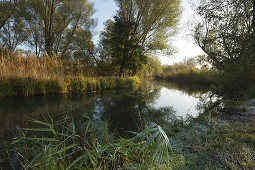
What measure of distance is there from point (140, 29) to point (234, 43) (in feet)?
35.9

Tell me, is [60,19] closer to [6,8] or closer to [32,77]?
[6,8]

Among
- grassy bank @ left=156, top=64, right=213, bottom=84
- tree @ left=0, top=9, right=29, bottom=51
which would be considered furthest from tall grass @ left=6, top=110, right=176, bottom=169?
tree @ left=0, top=9, right=29, bottom=51

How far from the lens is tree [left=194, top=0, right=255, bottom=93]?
454 cm

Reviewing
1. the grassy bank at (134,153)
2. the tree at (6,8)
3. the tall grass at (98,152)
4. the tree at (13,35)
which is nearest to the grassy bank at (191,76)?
the grassy bank at (134,153)

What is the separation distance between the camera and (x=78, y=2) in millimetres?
13258

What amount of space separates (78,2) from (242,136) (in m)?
16.3

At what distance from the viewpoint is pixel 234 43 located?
475 centimetres

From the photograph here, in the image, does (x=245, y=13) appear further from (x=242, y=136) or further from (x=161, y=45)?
(x=161, y=45)

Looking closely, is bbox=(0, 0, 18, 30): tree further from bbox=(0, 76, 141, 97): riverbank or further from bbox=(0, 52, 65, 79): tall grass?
bbox=(0, 76, 141, 97): riverbank

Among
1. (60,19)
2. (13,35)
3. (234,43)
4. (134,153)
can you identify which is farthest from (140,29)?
(13,35)

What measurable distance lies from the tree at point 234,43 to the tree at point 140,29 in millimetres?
7718

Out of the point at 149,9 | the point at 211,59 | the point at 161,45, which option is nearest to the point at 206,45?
the point at 211,59

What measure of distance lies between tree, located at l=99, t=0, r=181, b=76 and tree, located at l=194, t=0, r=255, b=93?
25.3ft

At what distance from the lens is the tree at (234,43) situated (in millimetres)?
4543
